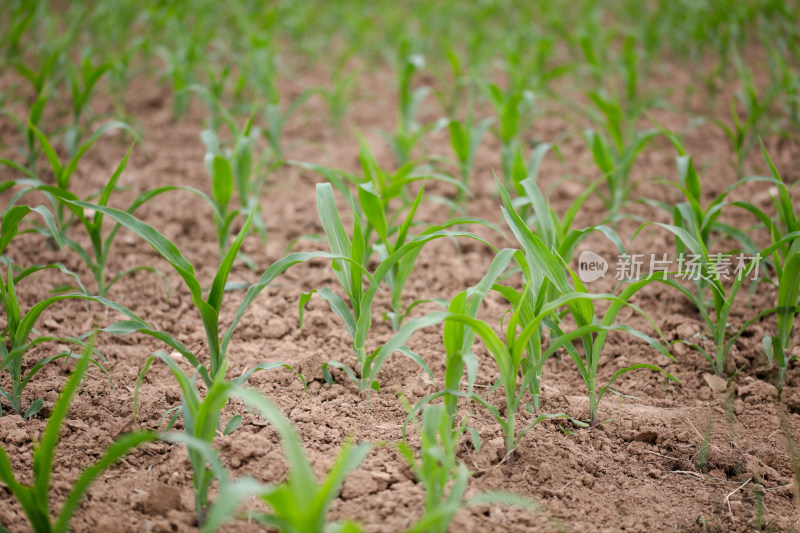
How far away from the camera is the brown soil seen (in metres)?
1.47

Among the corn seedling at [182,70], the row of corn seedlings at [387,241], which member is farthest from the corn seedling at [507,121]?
the corn seedling at [182,70]

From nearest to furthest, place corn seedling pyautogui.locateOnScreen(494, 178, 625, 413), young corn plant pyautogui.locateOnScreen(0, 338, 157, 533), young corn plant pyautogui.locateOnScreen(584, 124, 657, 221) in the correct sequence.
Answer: young corn plant pyautogui.locateOnScreen(0, 338, 157, 533) → corn seedling pyautogui.locateOnScreen(494, 178, 625, 413) → young corn plant pyautogui.locateOnScreen(584, 124, 657, 221)

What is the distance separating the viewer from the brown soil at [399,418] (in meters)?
1.47

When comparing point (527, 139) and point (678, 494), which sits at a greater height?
point (527, 139)

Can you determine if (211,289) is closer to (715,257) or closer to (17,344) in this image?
(17,344)

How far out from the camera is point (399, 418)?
1.75 m

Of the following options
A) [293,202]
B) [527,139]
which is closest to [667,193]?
[527,139]

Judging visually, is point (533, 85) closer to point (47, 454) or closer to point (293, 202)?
point (293, 202)

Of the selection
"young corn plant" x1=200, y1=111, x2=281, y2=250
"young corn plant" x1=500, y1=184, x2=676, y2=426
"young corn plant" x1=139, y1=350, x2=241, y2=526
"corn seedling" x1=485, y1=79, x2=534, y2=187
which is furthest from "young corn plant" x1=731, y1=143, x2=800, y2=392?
"young corn plant" x1=200, y1=111, x2=281, y2=250

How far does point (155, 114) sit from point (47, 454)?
3.10m

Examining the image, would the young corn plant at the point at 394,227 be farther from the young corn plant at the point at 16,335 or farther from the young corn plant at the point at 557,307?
the young corn plant at the point at 16,335

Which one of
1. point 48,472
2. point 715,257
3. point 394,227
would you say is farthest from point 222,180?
point 715,257

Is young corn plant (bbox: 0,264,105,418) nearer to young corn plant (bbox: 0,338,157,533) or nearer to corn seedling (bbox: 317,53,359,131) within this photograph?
young corn plant (bbox: 0,338,157,533)

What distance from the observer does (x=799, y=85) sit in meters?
3.22
